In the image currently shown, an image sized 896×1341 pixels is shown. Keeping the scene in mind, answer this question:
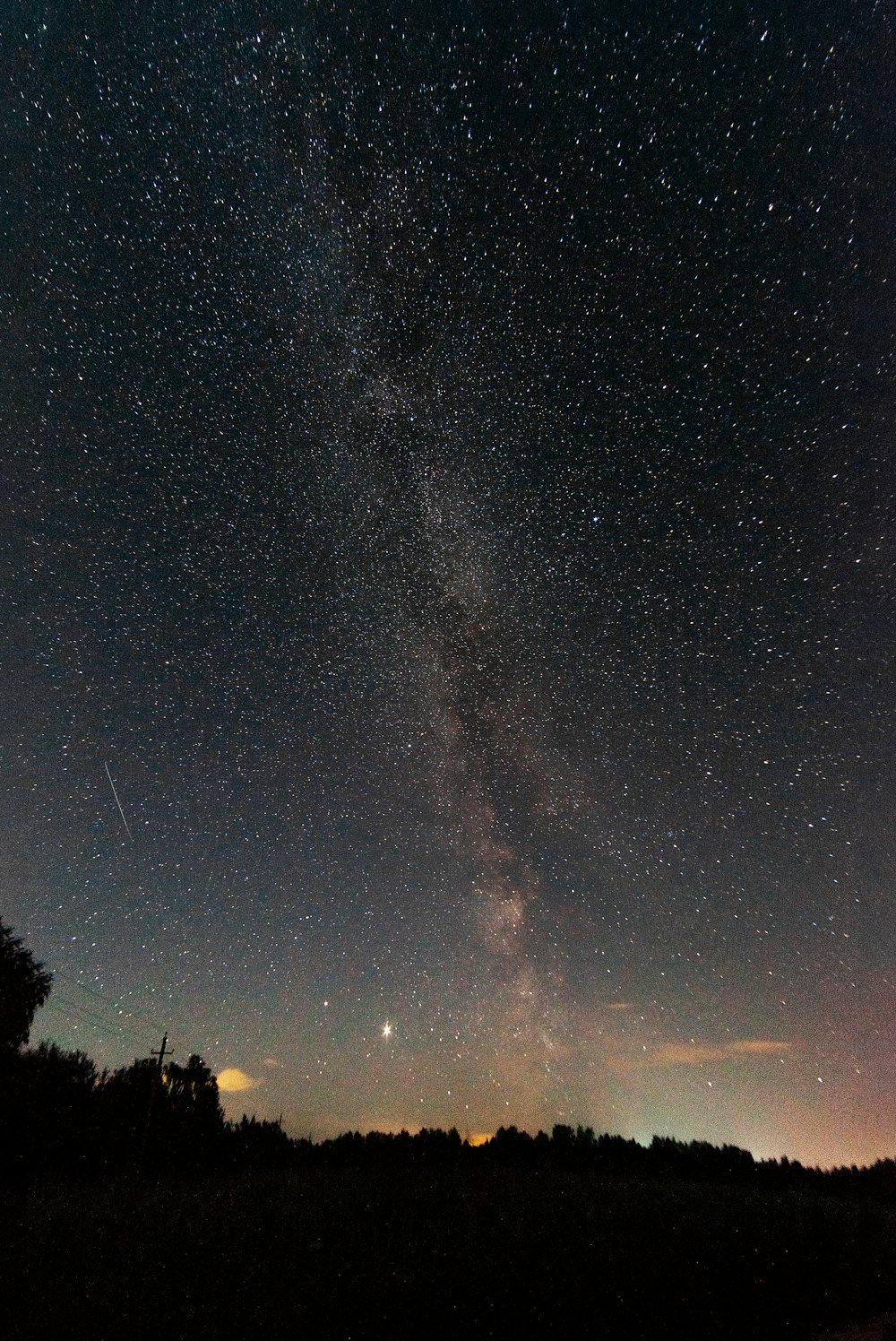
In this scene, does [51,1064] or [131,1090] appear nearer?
[51,1064]

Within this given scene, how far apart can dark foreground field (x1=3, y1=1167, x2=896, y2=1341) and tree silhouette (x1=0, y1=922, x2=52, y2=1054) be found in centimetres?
1331

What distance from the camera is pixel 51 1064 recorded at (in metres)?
29.8

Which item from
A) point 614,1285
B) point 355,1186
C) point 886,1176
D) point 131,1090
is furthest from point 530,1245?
point 886,1176

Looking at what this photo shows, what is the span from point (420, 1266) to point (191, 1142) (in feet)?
127

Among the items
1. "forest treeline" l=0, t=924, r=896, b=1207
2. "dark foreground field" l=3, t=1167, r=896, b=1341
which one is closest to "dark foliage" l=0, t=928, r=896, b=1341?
"dark foreground field" l=3, t=1167, r=896, b=1341

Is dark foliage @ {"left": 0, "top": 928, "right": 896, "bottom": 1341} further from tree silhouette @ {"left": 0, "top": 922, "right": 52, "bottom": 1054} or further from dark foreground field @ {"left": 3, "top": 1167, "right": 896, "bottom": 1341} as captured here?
tree silhouette @ {"left": 0, "top": 922, "right": 52, "bottom": 1054}

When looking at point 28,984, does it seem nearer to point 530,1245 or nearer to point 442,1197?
point 442,1197

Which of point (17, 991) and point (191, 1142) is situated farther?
point (191, 1142)

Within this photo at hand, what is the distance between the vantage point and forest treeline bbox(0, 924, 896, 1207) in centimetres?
2562

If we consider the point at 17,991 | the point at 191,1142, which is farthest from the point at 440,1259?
the point at 191,1142

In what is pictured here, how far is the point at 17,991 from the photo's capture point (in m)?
25.8

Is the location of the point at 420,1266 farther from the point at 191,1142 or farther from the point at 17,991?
the point at 191,1142

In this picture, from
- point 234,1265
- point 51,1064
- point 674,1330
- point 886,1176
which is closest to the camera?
point 234,1265

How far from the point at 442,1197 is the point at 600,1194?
396 centimetres
